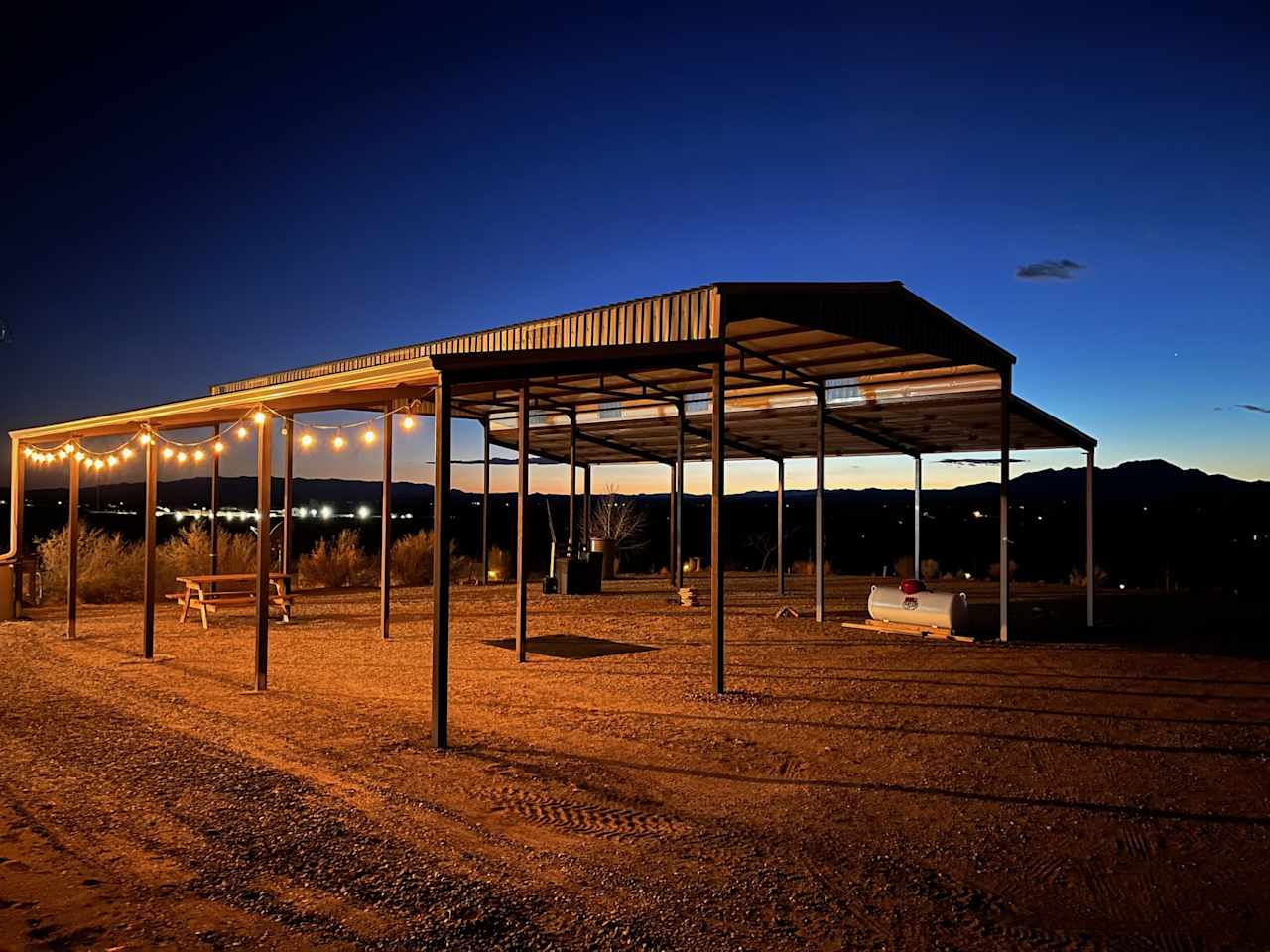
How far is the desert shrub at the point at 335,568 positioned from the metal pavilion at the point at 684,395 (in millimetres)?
3705

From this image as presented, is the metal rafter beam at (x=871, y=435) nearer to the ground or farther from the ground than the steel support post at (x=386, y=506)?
farther from the ground

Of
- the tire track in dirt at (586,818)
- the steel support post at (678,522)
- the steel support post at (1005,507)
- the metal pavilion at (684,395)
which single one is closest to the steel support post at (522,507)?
the metal pavilion at (684,395)

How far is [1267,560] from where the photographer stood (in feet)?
86.0

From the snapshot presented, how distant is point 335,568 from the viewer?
20.3 metres

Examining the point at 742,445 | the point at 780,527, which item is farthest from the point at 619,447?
the point at 780,527

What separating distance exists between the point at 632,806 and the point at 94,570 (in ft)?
50.5

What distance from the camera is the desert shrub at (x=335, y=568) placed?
20094 millimetres

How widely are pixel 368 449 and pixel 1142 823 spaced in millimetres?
8770

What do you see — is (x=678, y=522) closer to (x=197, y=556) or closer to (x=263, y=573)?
(x=197, y=556)

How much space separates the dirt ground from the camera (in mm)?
3529

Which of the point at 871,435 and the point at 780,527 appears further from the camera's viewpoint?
the point at 780,527

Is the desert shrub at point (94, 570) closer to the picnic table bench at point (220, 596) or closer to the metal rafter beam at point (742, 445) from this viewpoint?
the picnic table bench at point (220, 596)

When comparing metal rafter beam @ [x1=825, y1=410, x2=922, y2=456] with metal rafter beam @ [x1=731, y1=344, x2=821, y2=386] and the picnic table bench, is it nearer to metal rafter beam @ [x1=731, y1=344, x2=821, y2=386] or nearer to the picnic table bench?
metal rafter beam @ [x1=731, y1=344, x2=821, y2=386]

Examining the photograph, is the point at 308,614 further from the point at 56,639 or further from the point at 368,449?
the point at 368,449
